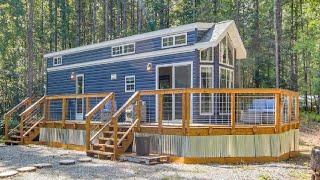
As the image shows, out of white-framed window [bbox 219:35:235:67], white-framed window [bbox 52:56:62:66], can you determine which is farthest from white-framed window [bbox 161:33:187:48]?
white-framed window [bbox 52:56:62:66]

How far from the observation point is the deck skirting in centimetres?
1036

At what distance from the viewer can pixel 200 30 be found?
44.8 feet

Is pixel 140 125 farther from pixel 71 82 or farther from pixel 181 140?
pixel 71 82

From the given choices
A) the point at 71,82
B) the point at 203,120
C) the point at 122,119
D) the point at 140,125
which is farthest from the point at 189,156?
the point at 71,82

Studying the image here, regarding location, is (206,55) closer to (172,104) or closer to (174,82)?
(174,82)

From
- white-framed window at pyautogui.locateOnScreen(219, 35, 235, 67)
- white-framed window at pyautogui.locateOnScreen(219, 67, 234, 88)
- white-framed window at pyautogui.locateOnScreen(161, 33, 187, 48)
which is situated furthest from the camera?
white-framed window at pyautogui.locateOnScreen(219, 35, 235, 67)

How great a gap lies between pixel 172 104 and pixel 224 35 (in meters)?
2.94

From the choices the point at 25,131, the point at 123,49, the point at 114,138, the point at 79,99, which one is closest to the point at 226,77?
the point at 123,49

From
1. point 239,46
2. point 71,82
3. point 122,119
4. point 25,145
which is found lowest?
point 25,145

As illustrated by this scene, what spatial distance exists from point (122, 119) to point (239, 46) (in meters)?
5.27

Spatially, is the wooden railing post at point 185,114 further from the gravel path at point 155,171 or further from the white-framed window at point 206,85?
the white-framed window at point 206,85

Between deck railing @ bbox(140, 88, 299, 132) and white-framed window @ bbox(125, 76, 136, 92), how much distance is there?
96cm

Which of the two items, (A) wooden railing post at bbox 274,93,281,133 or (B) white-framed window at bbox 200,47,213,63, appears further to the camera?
(B) white-framed window at bbox 200,47,213,63

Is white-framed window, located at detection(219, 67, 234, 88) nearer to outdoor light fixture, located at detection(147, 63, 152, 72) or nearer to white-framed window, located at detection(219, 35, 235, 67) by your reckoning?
white-framed window, located at detection(219, 35, 235, 67)
